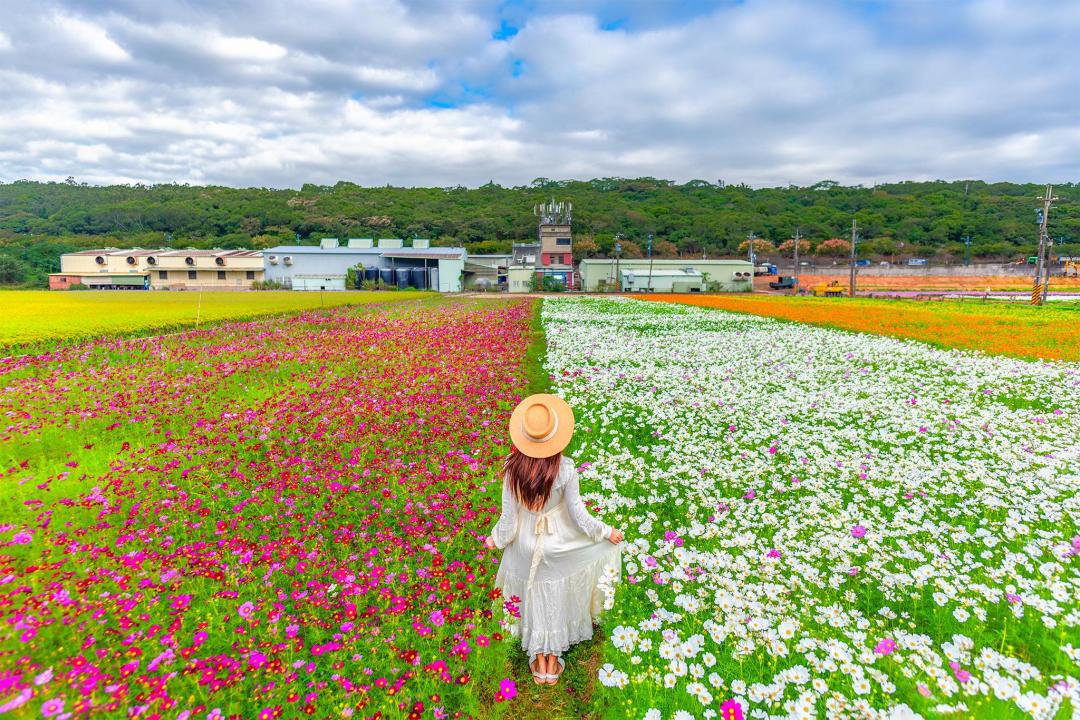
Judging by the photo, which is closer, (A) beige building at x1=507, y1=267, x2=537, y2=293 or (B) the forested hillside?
(A) beige building at x1=507, y1=267, x2=537, y2=293

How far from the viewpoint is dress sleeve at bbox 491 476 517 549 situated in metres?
3.47

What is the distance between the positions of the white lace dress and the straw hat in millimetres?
262

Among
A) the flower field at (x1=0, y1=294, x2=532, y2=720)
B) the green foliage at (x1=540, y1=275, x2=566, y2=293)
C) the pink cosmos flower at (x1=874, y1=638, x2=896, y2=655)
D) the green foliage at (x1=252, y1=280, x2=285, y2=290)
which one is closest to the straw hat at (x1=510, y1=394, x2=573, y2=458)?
the flower field at (x1=0, y1=294, x2=532, y2=720)

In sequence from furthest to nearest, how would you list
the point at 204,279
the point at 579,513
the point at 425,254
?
the point at 204,279 → the point at 425,254 → the point at 579,513

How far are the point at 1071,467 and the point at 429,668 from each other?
7.96m

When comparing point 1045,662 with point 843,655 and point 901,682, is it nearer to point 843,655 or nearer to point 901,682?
point 901,682

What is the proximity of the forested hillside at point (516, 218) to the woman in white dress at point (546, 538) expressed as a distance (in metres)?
96.7

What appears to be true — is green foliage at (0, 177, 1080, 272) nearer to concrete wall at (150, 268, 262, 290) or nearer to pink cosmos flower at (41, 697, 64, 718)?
concrete wall at (150, 268, 262, 290)

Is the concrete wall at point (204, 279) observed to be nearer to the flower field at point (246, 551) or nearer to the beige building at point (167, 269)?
the beige building at point (167, 269)

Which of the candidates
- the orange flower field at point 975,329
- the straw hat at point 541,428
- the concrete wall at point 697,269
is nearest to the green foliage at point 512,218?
the concrete wall at point 697,269

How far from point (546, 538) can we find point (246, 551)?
10.0ft

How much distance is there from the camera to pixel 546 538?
11.2 feet

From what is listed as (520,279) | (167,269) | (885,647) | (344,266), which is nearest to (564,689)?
(885,647)

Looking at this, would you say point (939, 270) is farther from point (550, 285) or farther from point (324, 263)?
point (324, 263)
